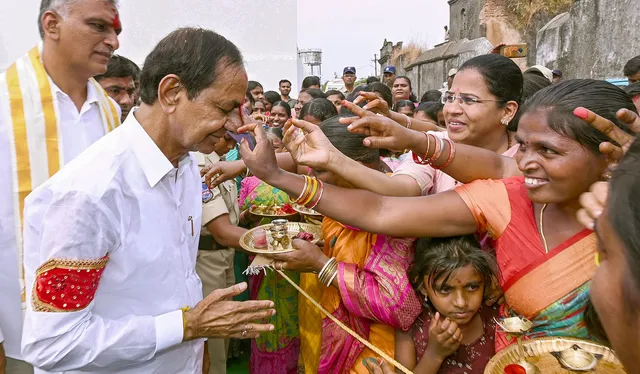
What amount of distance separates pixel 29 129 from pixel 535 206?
2.35 meters

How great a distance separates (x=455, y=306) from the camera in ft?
6.52

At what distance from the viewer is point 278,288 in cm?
359

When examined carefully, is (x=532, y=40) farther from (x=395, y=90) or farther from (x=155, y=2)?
(x=155, y=2)

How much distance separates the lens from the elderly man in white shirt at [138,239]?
4.38 ft

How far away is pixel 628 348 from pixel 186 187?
157cm

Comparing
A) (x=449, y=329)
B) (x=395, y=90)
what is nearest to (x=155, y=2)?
(x=395, y=90)

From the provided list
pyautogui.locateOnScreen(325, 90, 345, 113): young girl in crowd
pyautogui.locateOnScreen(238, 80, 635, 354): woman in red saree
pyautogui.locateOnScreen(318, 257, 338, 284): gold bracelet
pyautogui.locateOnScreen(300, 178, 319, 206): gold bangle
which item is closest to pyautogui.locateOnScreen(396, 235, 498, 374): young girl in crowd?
pyautogui.locateOnScreen(238, 80, 635, 354): woman in red saree

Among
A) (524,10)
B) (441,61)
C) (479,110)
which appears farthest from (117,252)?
(524,10)

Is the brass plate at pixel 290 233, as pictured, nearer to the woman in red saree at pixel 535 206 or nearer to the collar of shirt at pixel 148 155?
the woman in red saree at pixel 535 206

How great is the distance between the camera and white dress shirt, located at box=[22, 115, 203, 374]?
52.6 inches

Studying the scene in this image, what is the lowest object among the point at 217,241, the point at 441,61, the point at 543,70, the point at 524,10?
the point at 217,241

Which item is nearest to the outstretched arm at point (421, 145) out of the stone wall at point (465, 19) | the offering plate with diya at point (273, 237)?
the offering plate with diya at point (273, 237)

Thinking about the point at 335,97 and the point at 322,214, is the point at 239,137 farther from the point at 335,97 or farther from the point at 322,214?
the point at 335,97

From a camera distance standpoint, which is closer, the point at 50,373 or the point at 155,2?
the point at 50,373
